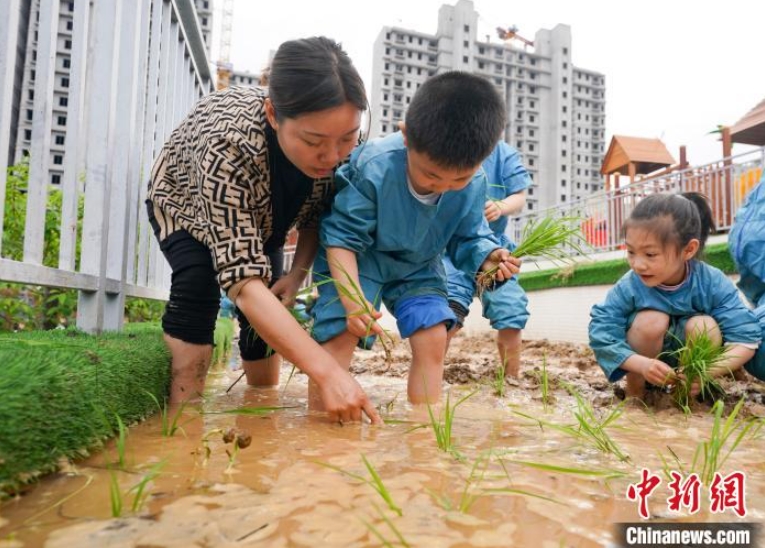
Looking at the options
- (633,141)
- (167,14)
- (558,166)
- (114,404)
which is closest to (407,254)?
(114,404)

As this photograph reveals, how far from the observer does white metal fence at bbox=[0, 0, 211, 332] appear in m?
1.94

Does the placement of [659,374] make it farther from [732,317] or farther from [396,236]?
[396,236]

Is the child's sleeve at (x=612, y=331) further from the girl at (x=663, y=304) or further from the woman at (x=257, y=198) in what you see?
the woman at (x=257, y=198)

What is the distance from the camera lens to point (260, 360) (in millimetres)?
2697

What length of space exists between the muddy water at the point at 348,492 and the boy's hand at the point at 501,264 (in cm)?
73

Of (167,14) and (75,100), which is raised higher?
(167,14)

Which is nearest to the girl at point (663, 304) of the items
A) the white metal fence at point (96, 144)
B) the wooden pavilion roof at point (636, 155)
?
the white metal fence at point (96, 144)

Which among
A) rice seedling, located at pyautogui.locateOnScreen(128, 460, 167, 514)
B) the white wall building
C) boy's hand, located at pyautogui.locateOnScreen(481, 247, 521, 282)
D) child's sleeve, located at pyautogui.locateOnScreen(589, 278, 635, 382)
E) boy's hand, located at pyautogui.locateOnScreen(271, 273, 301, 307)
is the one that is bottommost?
rice seedling, located at pyautogui.locateOnScreen(128, 460, 167, 514)

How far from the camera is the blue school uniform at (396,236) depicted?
80.6 inches

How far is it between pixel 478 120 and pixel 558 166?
6243 centimetres

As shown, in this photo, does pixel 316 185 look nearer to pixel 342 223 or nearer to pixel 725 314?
pixel 342 223

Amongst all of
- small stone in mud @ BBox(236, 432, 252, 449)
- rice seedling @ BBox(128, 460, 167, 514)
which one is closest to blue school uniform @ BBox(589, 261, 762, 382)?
small stone in mud @ BBox(236, 432, 252, 449)

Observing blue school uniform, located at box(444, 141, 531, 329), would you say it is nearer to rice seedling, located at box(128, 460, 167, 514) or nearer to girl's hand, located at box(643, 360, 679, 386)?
girl's hand, located at box(643, 360, 679, 386)

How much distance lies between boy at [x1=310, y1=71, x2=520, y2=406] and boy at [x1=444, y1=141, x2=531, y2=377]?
0.89 m
